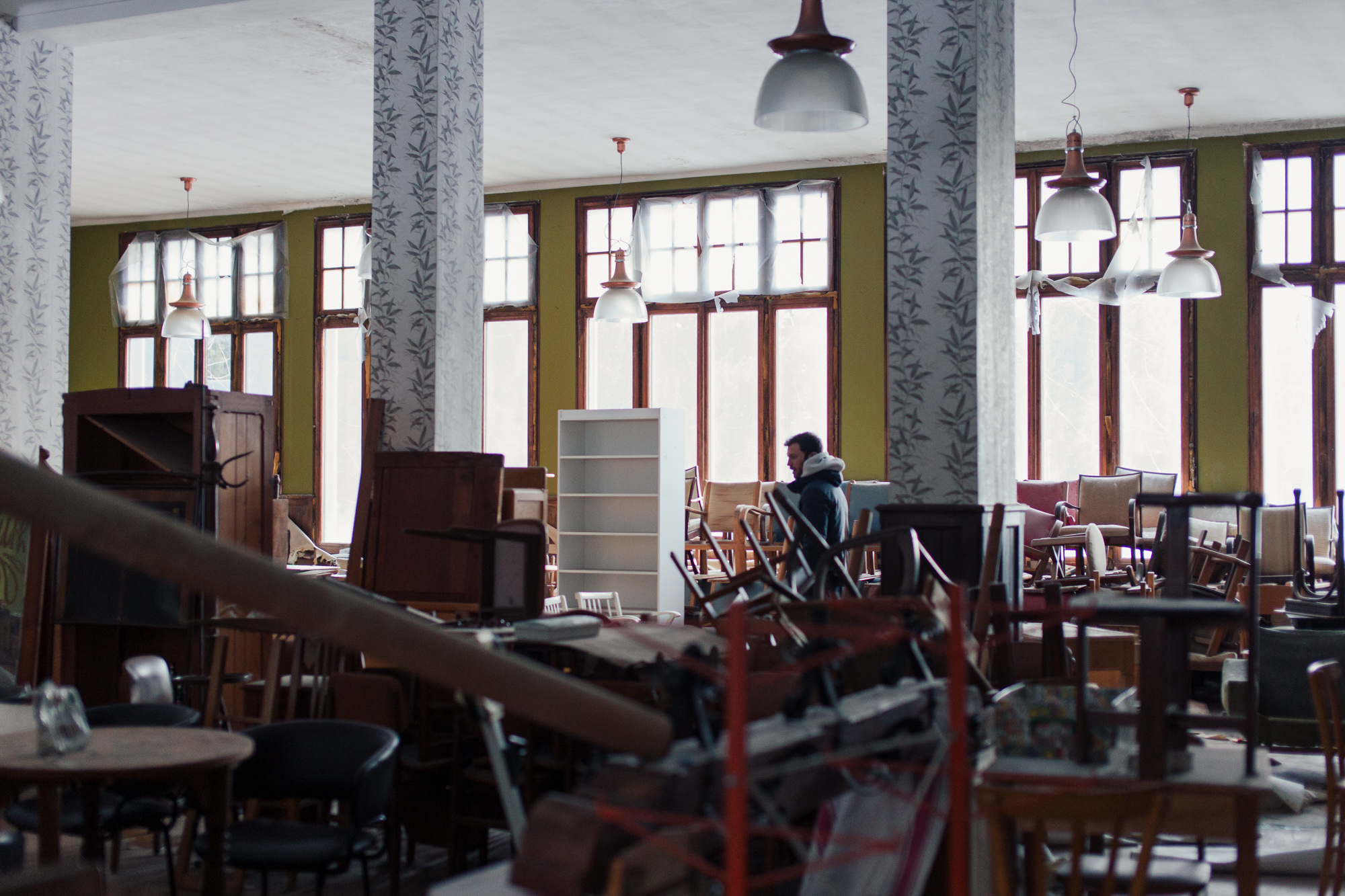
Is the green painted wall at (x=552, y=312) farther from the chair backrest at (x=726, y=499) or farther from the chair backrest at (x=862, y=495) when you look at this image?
the chair backrest at (x=726, y=499)

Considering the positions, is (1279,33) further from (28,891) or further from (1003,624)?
(28,891)

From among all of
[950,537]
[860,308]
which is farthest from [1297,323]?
[950,537]

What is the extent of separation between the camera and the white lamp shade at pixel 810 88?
187 inches

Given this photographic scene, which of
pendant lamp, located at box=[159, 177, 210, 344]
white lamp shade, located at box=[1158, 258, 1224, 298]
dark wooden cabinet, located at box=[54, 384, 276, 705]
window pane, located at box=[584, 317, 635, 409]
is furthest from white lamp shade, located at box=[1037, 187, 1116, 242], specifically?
pendant lamp, located at box=[159, 177, 210, 344]

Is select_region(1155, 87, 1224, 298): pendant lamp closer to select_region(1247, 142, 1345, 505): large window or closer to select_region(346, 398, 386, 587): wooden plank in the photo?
select_region(1247, 142, 1345, 505): large window

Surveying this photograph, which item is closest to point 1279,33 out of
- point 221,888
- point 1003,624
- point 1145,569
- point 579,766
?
point 1145,569

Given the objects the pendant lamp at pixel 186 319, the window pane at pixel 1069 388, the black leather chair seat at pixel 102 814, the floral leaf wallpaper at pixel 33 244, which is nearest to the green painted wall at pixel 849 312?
the window pane at pixel 1069 388

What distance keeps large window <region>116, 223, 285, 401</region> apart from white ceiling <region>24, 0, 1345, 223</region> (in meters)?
1.49

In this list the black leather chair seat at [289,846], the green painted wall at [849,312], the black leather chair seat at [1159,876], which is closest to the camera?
the black leather chair seat at [1159,876]

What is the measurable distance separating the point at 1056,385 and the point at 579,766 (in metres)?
9.39

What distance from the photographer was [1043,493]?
39.7 ft

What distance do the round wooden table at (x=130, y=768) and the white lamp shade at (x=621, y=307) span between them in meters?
7.69

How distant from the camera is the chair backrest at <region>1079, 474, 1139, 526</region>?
37.8 feet

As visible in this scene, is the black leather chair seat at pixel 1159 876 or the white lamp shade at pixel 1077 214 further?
the white lamp shade at pixel 1077 214
